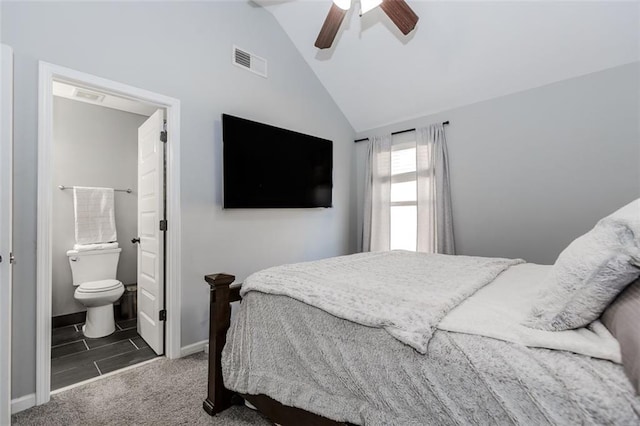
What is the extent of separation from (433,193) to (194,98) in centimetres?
262

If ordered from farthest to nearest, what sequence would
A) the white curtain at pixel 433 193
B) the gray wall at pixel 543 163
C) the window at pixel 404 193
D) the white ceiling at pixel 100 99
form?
the window at pixel 404 193 → the white curtain at pixel 433 193 → the white ceiling at pixel 100 99 → the gray wall at pixel 543 163

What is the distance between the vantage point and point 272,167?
2996mm

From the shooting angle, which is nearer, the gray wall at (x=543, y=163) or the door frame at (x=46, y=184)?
the door frame at (x=46, y=184)

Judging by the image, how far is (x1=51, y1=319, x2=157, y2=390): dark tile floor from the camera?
2115 millimetres

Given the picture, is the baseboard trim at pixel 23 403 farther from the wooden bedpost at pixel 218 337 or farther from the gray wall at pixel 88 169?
the gray wall at pixel 88 169

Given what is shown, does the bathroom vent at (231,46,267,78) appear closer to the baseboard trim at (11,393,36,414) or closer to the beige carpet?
the beige carpet

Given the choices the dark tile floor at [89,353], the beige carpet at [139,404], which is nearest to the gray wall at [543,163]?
the beige carpet at [139,404]

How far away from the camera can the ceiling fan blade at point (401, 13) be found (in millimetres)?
1915

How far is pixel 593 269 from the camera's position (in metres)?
0.86

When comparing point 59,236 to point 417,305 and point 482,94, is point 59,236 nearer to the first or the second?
point 417,305

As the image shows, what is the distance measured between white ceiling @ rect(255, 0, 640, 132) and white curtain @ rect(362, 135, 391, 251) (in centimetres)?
39

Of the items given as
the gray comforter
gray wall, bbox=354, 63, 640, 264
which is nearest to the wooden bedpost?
the gray comforter

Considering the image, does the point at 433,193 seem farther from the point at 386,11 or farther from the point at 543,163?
the point at 386,11

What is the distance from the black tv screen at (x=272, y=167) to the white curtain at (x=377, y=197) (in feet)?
1.88
